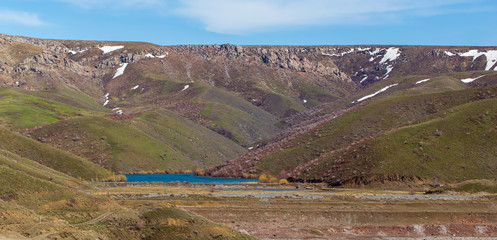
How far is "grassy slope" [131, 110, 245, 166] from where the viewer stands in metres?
167

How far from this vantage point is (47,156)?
329 ft

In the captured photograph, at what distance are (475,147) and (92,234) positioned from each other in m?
78.3

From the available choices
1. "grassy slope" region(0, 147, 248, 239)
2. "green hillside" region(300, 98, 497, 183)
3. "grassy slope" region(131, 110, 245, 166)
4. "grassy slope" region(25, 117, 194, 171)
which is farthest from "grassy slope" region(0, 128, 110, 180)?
"grassy slope" region(0, 147, 248, 239)

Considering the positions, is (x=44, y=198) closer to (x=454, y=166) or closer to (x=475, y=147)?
(x=454, y=166)

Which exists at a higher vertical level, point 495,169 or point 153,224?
point 153,224

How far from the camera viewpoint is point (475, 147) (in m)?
88.9

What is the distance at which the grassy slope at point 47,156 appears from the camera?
9700 cm

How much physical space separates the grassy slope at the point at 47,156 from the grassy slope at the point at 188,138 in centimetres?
5949

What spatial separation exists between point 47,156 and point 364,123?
72842mm

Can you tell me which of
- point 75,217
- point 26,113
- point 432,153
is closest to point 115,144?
point 26,113

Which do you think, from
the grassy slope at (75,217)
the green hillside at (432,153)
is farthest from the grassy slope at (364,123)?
the grassy slope at (75,217)

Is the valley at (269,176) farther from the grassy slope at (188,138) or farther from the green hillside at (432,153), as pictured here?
the grassy slope at (188,138)

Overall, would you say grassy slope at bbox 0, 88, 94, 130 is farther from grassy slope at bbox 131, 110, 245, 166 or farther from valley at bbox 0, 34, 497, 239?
grassy slope at bbox 131, 110, 245, 166

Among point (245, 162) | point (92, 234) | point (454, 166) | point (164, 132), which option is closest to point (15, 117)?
point (164, 132)
